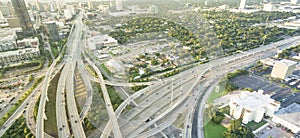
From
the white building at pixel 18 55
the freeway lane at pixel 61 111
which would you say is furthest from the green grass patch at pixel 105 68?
the white building at pixel 18 55

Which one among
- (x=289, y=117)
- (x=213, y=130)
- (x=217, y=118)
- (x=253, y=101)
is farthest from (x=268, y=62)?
(x=213, y=130)

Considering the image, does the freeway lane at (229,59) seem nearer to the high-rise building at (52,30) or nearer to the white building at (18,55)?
the white building at (18,55)

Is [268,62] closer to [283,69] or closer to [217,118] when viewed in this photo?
[283,69]

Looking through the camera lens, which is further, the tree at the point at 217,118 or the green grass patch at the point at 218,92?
the green grass patch at the point at 218,92

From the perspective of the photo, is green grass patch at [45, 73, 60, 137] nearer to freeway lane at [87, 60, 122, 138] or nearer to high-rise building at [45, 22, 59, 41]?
freeway lane at [87, 60, 122, 138]

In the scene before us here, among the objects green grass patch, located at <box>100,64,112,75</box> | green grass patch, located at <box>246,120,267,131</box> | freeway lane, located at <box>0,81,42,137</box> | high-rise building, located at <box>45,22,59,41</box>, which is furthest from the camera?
high-rise building, located at <box>45,22,59,41</box>

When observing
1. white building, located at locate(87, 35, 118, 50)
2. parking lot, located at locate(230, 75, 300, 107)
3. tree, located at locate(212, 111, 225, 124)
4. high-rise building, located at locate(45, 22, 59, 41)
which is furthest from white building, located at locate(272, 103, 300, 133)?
high-rise building, located at locate(45, 22, 59, 41)
